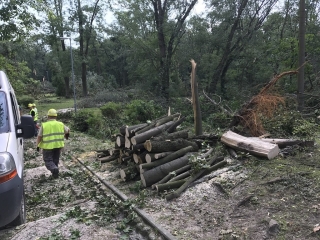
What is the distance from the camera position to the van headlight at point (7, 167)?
365 centimetres

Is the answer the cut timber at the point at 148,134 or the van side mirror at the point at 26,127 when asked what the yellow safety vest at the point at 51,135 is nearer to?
the cut timber at the point at 148,134

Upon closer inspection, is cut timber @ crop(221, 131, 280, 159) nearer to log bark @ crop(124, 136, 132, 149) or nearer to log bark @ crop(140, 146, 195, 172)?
log bark @ crop(140, 146, 195, 172)

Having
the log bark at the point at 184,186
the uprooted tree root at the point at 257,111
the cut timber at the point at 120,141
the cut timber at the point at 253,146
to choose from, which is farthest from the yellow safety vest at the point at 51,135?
the uprooted tree root at the point at 257,111

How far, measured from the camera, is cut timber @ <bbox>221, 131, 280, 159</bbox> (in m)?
6.49

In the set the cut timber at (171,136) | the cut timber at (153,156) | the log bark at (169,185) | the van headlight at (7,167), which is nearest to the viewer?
the van headlight at (7,167)

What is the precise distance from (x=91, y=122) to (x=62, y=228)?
11.5 m

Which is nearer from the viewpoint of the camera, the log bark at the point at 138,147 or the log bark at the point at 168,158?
the log bark at the point at 168,158

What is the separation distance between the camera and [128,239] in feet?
13.4

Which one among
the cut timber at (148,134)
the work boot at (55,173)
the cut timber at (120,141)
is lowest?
the work boot at (55,173)

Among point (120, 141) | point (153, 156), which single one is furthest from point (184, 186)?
point (120, 141)

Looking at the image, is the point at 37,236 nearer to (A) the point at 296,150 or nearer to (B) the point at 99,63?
(A) the point at 296,150

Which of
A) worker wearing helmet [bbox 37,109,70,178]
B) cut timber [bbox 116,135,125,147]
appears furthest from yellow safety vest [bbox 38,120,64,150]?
cut timber [bbox 116,135,125,147]

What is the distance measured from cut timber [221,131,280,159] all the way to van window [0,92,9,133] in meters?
4.97

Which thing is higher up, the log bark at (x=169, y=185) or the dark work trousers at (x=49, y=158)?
the dark work trousers at (x=49, y=158)
